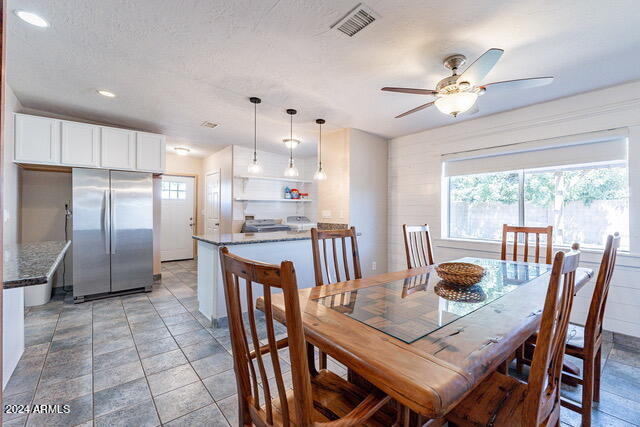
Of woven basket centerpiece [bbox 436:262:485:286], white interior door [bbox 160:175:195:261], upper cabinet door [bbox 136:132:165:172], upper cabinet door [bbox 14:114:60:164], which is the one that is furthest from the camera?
white interior door [bbox 160:175:195:261]

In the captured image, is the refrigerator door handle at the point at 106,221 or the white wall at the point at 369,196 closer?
the refrigerator door handle at the point at 106,221

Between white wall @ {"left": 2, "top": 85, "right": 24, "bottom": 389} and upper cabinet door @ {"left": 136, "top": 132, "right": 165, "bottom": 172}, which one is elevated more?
upper cabinet door @ {"left": 136, "top": 132, "right": 165, "bottom": 172}

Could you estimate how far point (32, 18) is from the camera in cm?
185

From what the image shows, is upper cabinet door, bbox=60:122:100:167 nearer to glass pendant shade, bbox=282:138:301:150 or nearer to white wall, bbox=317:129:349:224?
glass pendant shade, bbox=282:138:301:150

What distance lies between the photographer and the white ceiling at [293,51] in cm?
176

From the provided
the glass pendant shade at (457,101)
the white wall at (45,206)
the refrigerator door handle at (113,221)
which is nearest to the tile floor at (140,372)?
the refrigerator door handle at (113,221)

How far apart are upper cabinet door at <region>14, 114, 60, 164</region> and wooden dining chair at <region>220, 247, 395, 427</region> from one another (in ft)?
12.8

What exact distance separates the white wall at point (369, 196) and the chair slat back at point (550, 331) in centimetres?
317

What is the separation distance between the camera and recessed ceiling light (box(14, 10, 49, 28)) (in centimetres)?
180

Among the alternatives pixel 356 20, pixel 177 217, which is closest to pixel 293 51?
pixel 356 20

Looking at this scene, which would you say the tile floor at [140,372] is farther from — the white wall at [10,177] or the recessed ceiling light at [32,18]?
the recessed ceiling light at [32,18]

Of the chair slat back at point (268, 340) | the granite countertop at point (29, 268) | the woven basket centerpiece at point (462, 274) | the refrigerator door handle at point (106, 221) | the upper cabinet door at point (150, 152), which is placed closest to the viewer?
the chair slat back at point (268, 340)

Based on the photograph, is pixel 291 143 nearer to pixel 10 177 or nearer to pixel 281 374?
pixel 10 177

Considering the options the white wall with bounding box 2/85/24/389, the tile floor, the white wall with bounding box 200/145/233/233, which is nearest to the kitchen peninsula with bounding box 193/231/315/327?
the tile floor
